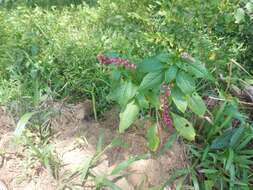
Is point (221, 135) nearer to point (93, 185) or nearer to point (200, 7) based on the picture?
point (93, 185)

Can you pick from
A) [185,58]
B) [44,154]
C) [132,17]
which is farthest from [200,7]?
[44,154]

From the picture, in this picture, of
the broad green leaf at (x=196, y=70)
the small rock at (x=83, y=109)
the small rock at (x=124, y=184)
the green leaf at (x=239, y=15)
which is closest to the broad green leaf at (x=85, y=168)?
the small rock at (x=124, y=184)

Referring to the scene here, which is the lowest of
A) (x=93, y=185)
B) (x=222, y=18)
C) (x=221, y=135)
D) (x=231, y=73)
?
(x=93, y=185)

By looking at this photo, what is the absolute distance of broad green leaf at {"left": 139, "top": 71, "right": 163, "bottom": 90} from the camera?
2033mm

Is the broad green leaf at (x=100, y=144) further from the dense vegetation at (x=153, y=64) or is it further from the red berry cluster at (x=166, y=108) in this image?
the red berry cluster at (x=166, y=108)

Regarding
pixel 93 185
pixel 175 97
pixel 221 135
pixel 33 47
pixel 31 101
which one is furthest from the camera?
pixel 33 47

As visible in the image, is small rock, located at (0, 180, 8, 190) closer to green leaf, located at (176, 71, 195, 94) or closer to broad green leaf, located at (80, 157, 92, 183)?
broad green leaf, located at (80, 157, 92, 183)

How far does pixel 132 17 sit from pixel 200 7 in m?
0.46

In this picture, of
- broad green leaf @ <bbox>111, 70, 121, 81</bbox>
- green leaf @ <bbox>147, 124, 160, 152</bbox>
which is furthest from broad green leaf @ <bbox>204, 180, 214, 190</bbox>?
broad green leaf @ <bbox>111, 70, 121, 81</bbox>

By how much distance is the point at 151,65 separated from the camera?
2049 mm

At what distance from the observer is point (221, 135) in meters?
2.50

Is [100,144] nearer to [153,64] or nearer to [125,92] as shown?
[125,92]

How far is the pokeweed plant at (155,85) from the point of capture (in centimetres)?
204

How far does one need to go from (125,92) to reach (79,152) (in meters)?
0.57
